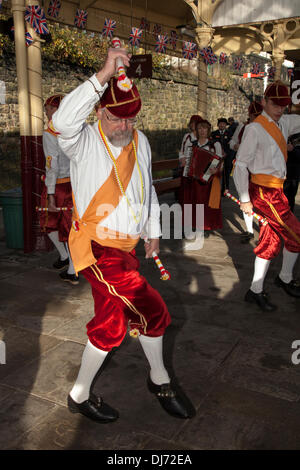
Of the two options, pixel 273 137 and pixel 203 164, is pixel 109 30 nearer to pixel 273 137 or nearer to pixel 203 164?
pixel 203 164

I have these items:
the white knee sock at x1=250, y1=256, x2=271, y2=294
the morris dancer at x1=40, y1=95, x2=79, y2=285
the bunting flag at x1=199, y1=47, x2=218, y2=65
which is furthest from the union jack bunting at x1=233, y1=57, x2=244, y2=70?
the white knee sock at x1=250, y1=256, x2=271, y2=294

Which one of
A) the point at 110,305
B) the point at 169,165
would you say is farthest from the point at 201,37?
the point at 110,305

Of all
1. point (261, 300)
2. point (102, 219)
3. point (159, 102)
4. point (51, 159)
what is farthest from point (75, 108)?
point (159, 102)

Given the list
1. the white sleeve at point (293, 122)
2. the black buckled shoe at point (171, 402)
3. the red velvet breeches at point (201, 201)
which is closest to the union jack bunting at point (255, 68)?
the red velvet breeches at point (201, 201)

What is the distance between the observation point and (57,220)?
548cm

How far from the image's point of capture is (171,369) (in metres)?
3.46

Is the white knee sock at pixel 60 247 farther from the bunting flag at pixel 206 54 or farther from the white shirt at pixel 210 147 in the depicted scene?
the bunting flag at pixel 206 54

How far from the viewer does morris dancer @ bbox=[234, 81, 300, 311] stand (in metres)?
4.45

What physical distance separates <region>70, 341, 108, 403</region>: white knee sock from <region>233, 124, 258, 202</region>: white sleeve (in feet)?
7.98

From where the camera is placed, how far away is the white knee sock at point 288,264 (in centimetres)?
489

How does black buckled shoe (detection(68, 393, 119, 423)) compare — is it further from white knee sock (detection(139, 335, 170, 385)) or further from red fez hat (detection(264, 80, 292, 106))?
red fez hat (detection(264, 80, 292, 106))

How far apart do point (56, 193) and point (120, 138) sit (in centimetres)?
284

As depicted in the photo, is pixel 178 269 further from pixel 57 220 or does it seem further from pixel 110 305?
pixel 110 305

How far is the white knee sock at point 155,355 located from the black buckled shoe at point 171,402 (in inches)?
1.8
